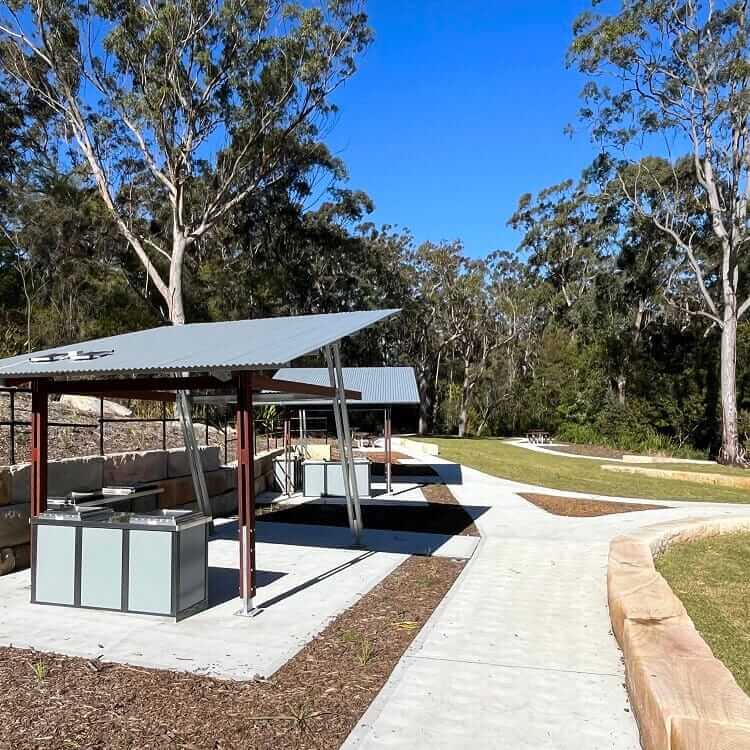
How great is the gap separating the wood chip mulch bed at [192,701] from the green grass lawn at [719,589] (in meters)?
2.54

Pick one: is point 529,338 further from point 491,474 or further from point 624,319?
point 491,474

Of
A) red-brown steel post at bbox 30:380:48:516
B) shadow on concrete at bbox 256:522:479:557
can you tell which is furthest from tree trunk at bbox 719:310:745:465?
red-brown steel post at bbox 30:380:48:516

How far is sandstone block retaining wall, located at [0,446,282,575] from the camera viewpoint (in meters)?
8.22

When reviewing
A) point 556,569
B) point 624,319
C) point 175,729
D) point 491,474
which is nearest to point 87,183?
point 491,474

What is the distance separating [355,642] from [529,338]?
4710 centimetres

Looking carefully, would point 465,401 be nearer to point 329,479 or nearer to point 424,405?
point 424,405

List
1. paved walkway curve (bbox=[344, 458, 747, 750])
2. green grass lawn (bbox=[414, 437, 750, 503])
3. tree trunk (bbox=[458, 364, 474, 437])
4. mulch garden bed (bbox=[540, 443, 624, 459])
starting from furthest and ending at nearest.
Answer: tree trunk (bbox=[458, 364, 474, 437]), mulch garden bed (bbox=[540, 443, 624, 459]), green grass lawn (bbox=[414, 437, 750, 503]), paved walkway curve (bbox=[344, 458, 747, 750])

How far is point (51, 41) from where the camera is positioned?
24562 millimetres

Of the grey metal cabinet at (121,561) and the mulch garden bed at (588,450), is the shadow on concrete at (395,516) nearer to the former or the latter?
the grey metal cabinet at (121,561)

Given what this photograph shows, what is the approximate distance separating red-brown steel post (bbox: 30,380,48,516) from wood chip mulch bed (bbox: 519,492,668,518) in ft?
31.7

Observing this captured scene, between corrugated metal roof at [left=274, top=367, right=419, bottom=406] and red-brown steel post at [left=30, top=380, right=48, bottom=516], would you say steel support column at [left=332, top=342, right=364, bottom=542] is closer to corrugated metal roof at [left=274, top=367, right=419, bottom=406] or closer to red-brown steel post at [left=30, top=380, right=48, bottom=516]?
red-brown steel post at [left=30, top=380, right=48, bottom=516]

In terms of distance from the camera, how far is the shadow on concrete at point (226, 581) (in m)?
7.38

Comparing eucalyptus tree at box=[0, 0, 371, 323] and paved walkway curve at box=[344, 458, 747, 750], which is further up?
eucalyptus tree at box=[0, 0, 371, 323]

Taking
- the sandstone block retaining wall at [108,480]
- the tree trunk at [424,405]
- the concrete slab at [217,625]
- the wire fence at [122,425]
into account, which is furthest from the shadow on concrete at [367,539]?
the tree trunk at [424,405]
